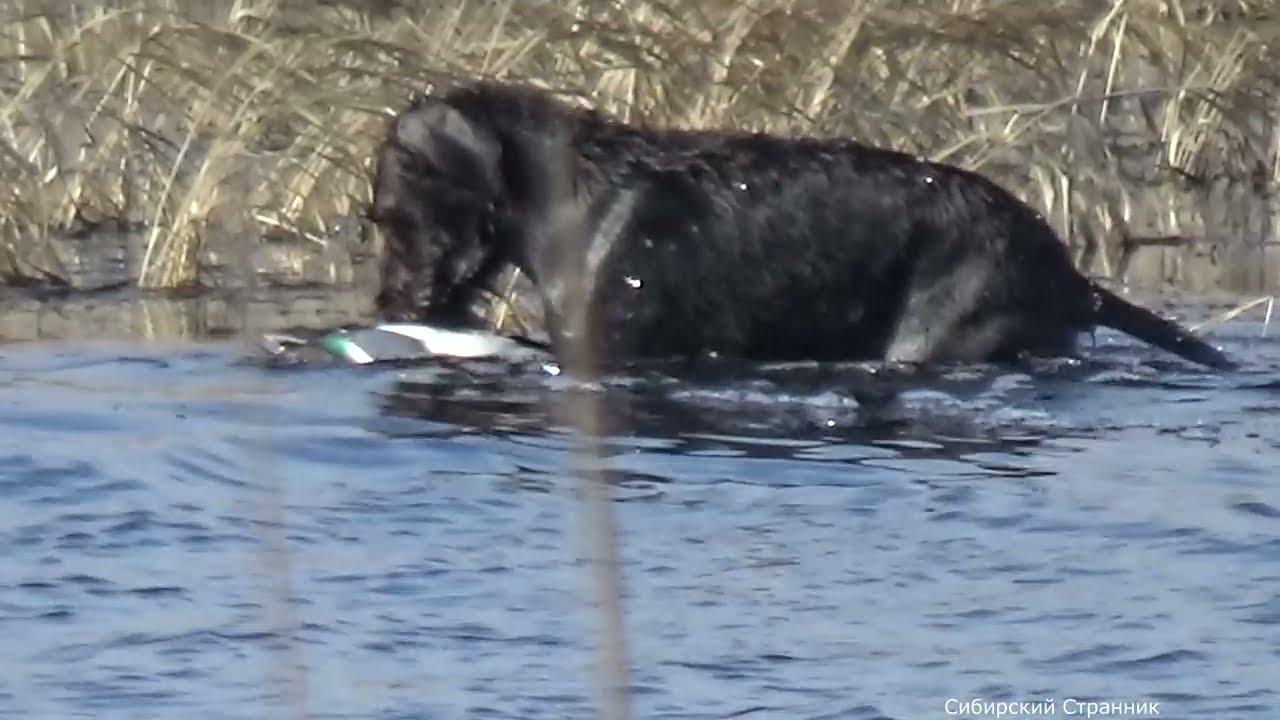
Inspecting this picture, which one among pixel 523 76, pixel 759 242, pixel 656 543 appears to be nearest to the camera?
pixel 656 543

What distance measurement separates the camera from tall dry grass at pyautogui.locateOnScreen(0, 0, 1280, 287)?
10.5 metres

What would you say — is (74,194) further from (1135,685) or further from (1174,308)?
(1135,685)

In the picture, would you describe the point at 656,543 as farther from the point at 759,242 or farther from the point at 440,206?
the point at 440,206

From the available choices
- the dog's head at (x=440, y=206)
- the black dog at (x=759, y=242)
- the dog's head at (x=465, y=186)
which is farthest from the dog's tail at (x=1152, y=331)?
the dog's head at (x=440, y=206)

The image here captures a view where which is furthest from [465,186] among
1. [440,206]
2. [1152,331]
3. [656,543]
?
[656,543]

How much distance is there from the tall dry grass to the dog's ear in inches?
74.9

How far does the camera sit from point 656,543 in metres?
5.94

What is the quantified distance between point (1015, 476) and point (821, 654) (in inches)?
67.0

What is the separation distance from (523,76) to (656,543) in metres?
5.10

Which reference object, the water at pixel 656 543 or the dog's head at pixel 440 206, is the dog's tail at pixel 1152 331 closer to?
the water at pixel 656 543

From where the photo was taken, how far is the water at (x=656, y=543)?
487 cm

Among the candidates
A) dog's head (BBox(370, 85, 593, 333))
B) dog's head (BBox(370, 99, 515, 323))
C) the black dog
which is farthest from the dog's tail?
dog's head (BBox(370, 99, 515, 323))

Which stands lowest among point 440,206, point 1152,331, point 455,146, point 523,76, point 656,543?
point 656,543

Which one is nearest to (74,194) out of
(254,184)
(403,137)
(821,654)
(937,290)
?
(254,184)
